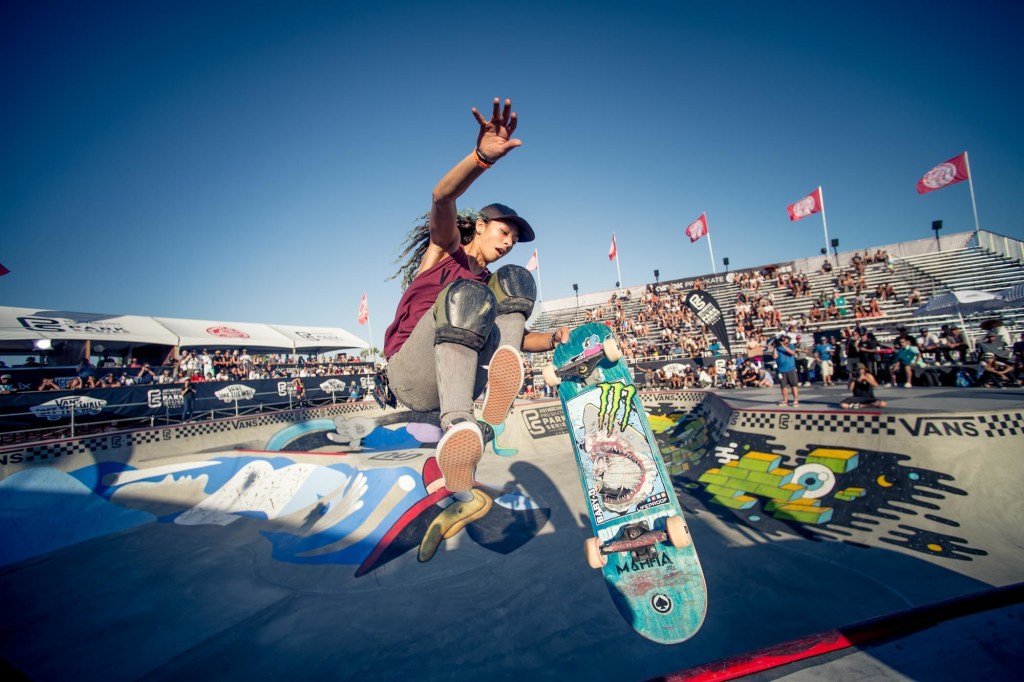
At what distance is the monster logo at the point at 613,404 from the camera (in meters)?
3.45

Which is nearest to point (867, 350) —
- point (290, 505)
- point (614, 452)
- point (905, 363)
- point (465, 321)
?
point (905, 363)

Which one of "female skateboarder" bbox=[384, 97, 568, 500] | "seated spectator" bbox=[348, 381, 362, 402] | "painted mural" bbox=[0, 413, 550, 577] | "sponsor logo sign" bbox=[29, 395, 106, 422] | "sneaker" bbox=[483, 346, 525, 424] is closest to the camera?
"female skateboarder" bbox=[384, 97, 568, 500]

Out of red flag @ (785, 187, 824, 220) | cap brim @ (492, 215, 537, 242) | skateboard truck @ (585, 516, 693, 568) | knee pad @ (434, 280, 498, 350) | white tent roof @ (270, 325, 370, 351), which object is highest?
red flag @ (785, 187, 824, 220)

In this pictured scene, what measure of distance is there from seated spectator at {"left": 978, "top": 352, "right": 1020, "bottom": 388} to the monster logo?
37.4 feet

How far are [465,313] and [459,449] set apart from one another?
0.76 metres

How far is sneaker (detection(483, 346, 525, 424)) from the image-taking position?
2.56 metres

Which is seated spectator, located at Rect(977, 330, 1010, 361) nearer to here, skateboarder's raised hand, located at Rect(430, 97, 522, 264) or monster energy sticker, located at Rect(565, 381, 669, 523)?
monster energy sticker, located at Rect(565, 381, 669, 523)

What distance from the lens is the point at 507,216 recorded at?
9.43ft

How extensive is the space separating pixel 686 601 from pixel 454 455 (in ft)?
7.12

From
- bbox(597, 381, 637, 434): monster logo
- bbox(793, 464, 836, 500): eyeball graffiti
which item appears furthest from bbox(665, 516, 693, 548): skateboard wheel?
bbox(793, 464, 836, 500): eyeball graffiti

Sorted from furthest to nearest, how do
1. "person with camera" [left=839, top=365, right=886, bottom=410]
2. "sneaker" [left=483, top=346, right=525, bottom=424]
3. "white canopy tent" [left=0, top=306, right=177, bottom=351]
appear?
"white canopy tent" [left=0, top=306, right=177, bottom=351] → "person with camera" [left=839, top=365, right=886, bottom=410] → "sneaker" [left=483, top=346, right=525, bottom=424]

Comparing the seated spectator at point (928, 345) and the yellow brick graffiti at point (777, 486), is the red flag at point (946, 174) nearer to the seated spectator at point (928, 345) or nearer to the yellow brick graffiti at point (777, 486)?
the seated spectator at point (928, 345)

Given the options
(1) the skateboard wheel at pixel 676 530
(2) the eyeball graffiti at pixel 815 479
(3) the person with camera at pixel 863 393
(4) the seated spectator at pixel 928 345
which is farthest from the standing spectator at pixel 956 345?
(1) the skateboard wheel at pixel 676 530

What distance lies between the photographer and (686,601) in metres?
2.98
